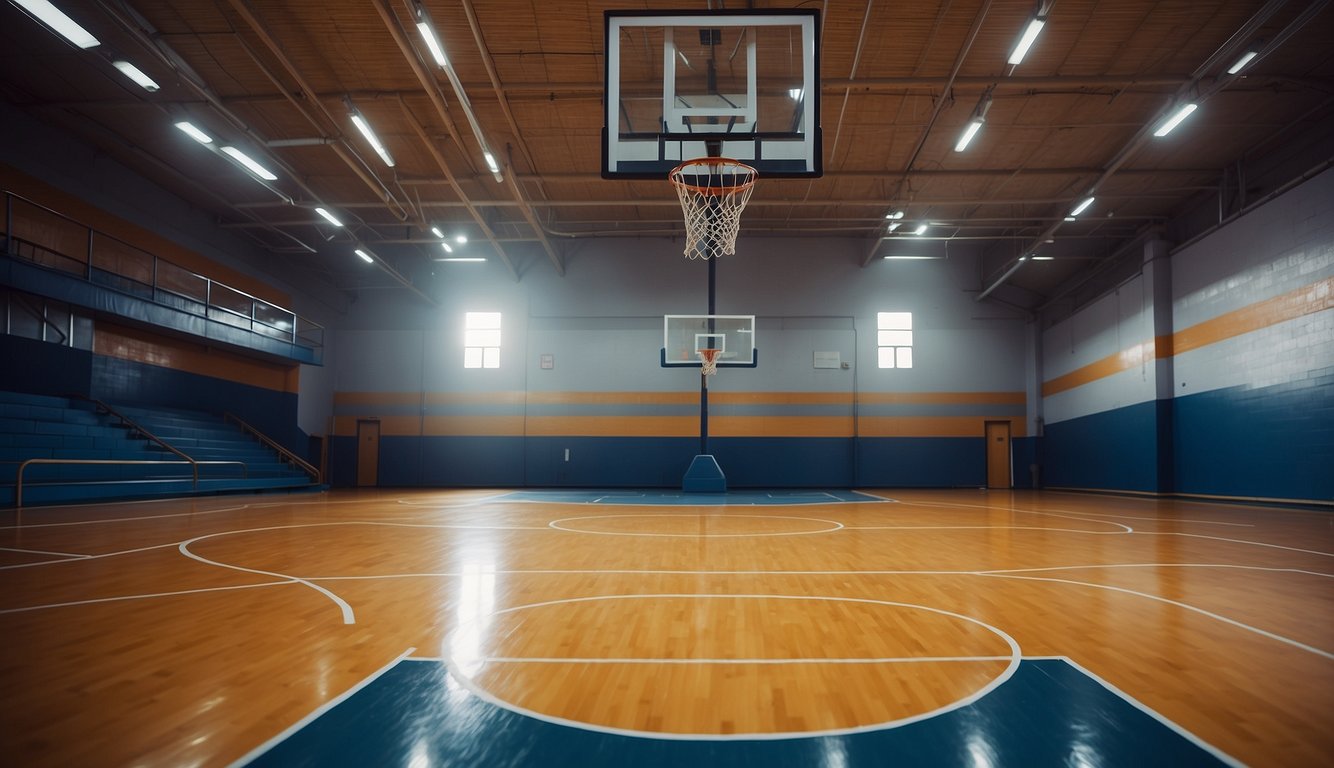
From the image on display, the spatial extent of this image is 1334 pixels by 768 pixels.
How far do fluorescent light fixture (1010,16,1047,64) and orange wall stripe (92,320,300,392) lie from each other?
1579 cm

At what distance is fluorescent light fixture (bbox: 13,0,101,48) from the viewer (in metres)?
7.95

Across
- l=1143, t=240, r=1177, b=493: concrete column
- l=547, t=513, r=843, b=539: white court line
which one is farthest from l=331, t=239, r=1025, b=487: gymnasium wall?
l=547, t=513, r=843, b=539: white court line

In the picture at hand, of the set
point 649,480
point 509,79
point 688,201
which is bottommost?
point 649,480

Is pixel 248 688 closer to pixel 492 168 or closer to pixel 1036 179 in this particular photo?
pixel 492 168

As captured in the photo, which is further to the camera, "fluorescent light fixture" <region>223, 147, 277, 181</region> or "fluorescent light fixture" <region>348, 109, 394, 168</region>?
"fluorescent light fixture" <region>223, 147, 277, 181</region>

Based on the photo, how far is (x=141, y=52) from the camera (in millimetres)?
9844

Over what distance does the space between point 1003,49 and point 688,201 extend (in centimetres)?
477

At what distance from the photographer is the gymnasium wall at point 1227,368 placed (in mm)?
10172

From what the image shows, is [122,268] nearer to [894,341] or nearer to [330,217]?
[330,217]

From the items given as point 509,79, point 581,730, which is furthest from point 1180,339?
point 581,730

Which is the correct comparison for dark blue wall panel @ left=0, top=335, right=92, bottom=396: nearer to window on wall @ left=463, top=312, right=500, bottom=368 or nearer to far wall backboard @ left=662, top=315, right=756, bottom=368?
window on wall @ left=463, top=312, right=500, bottom=368

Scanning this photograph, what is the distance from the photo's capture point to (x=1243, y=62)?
8.70 meters

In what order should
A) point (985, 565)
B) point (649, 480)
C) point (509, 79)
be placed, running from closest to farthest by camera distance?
point (985, 565) → point (509, 79) → point (649, 480)

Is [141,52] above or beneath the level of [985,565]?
above
